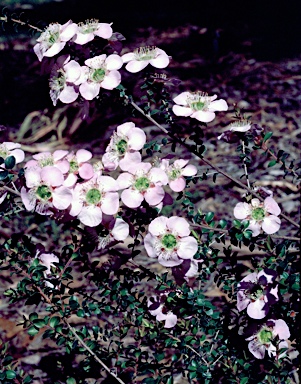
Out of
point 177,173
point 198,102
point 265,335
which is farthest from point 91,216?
point 265,335

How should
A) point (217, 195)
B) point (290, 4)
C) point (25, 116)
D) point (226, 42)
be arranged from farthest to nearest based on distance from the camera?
1. point (290, 4)
2. point (226, 42)
3. point (25, 116)
4. point (217, 195)

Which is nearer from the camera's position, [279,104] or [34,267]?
[34,267]

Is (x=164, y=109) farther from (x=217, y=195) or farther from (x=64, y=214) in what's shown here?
(x=217, y=195)

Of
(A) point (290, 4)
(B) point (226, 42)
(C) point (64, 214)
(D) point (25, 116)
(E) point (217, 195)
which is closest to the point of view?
(C) point (64, 214)

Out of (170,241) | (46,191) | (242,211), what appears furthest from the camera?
(242,211)

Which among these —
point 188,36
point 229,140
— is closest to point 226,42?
point 188,36

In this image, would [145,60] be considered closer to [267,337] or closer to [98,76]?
[98,76]

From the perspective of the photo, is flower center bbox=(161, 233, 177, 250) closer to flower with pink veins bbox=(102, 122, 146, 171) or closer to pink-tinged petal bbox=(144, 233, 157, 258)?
pink-tinged petal bbox=(144, 233, 157, 258)
